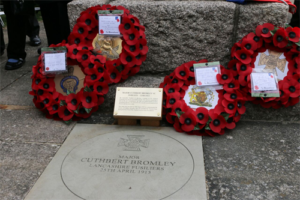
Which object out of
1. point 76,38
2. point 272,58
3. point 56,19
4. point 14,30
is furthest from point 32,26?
point 272,58

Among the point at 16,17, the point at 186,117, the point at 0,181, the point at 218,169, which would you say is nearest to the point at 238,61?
the point at 186,117

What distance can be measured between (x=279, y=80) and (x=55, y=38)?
2.70 metres

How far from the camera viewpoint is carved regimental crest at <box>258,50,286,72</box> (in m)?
2.49

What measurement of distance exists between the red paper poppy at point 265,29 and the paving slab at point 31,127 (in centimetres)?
187

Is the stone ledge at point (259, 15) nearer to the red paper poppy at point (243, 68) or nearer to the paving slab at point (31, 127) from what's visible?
the red paper poppy at point (243, 68)

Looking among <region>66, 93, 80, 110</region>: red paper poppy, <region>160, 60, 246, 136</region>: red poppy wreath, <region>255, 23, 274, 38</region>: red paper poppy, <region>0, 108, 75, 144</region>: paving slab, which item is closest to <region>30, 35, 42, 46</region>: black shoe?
<region>0, 108, 75, 144</region>: paving slab

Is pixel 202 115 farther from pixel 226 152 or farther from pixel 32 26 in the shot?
pixel 32 26

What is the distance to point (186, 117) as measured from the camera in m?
2.29

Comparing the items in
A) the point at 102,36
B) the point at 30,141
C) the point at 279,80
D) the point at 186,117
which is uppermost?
the point at 102,36

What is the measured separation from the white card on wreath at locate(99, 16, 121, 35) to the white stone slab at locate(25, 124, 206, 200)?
0.95 meters

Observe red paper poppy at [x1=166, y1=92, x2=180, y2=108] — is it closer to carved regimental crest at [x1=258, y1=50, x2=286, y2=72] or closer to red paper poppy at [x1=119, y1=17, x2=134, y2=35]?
red paper poppy at [x1=119, y1=17, x2=134, y2=35]

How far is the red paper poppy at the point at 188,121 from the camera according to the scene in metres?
2.25

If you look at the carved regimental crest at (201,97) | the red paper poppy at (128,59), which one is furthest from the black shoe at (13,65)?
the carved regimental crest at (201,97)

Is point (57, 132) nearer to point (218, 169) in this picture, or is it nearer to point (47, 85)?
point (47, 85)
